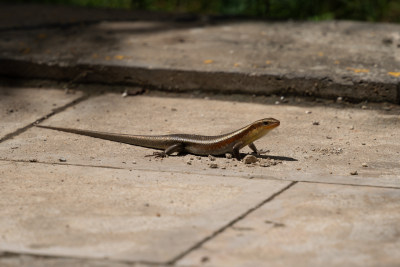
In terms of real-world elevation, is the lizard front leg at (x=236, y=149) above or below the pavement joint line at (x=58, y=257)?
above

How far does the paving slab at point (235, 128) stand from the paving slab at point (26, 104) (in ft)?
0.58

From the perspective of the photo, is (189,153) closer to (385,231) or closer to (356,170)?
(356,170)

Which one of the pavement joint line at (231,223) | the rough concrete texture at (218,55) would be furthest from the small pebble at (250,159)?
the rough concrete texture at (218,55)

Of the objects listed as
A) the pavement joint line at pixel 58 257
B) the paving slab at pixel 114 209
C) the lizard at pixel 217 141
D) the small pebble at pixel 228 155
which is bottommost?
the pavement joint line at pixel 58 257

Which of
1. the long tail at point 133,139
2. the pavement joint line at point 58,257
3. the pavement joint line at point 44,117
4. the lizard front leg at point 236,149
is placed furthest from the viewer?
the pavement joint line at point 44,117

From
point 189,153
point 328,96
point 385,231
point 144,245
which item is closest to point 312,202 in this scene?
point 385,231

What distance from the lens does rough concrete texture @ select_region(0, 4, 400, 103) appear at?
6527 mm

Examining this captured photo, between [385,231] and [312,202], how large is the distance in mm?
544

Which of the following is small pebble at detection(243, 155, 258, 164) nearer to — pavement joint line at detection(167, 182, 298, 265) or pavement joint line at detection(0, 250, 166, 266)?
pavement joint line at detection(167, 182, 298, 265)

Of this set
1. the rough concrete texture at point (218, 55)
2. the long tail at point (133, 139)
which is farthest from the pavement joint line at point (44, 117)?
the long tail at point (133, 139)

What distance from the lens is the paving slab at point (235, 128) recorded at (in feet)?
15.8

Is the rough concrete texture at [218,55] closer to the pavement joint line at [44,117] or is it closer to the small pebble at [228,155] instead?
the pavement joint line at [44,117]

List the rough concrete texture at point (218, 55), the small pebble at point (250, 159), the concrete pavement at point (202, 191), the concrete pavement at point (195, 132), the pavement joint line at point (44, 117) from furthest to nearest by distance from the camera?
the rough concrete texture at point (218, 55) < the pavement joint line at point (44, 117) < the small pebble at point (250, 159) < the concrete pavement at point (195, 132) < the concrete pavement at point (202, 191)

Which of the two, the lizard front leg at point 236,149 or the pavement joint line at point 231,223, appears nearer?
the pavement joint line at point 231,223
